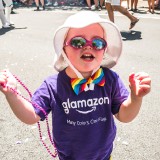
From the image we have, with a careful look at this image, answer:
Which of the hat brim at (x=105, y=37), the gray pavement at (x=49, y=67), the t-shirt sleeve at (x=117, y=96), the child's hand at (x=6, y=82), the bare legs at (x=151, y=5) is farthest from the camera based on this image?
the bare legs at (x=151, y=5)

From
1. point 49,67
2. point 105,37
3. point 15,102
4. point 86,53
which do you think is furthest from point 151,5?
point 15,102

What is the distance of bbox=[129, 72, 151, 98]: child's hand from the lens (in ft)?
5.21

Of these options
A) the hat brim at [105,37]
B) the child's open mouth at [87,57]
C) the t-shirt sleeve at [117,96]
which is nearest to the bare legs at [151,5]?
the hat brim at [105,37]

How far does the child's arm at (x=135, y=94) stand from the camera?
1.60 meters

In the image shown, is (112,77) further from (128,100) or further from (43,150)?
(43,150)

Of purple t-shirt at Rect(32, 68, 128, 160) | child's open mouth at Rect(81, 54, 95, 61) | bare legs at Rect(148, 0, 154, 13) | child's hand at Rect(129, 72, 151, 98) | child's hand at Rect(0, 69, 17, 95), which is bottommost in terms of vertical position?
bare legs at Rect(148, 0, 154, 13)

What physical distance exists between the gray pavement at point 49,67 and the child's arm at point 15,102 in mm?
1446

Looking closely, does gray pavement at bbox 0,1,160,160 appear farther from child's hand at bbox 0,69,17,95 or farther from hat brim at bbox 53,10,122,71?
child's hand at bbox 0,69,17,95

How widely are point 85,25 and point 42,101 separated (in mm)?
493

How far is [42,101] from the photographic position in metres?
1.76

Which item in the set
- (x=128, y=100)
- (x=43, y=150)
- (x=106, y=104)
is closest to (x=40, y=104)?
(x=106, y=104)

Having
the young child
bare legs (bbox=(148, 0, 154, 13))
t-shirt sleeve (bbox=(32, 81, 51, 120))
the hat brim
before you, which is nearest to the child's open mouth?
the young child

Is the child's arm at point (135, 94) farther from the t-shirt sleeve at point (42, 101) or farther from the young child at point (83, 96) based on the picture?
the t-shirt sleeve at point (42, 101)

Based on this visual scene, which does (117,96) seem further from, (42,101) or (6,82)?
(6,82)
